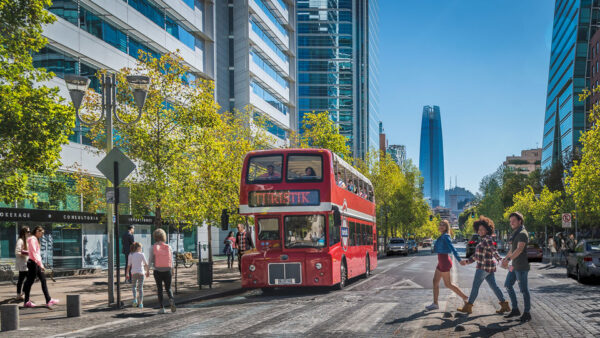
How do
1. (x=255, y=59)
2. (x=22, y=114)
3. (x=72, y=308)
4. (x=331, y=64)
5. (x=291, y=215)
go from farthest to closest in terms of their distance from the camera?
(x=331, y=64)
(x=255, y=59)
(x=291, y=215)
(x=22, y=114)
(x=72, y=308)

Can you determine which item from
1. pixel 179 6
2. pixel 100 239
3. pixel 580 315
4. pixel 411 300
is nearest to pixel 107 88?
pixel 411 300

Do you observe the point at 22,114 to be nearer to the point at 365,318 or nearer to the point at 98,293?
the point at 98,293

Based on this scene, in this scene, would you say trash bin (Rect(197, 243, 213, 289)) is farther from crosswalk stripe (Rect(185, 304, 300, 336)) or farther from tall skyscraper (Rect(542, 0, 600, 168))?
tall skyscraper (Rect(542, 0, 600, 168))

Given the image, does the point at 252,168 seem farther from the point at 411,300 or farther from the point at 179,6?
the point at 179,6

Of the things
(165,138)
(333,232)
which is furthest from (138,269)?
(165,138)

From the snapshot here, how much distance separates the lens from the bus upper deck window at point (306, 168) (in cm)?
1698

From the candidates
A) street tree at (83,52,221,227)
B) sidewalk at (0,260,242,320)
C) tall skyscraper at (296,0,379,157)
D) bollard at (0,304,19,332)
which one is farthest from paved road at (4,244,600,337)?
tall skyscraper at (296,0,379,157)

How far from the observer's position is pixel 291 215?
17.2 meters

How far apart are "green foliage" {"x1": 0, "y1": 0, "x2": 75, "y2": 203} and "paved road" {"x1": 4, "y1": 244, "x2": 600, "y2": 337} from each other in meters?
5.55

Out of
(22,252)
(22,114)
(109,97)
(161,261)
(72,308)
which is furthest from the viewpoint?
(22,114)

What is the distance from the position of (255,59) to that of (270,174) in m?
42.7

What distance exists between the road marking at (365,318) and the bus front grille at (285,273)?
158 inches

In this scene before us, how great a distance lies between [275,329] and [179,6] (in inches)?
1421

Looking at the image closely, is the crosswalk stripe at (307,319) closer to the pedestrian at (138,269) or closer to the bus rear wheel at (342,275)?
the pedestrian at (138,269)
